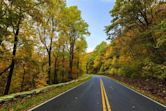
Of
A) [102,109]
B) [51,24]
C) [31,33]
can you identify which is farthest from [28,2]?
[51,24]

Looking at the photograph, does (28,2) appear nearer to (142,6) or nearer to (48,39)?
(142,6)

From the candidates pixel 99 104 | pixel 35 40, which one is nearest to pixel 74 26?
pixel 35 40

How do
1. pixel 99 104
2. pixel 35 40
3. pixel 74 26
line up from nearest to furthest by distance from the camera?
pixel 99 104 < pixel 35 40 < pixel 74 26

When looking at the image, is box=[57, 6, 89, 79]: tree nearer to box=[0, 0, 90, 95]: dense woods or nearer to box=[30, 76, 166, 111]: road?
box=[0, 0, 90, 95]: dense woods

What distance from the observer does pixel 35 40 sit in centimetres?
2070

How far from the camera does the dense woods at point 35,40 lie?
45.2ft

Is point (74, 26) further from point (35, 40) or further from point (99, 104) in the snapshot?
point (99, 104)

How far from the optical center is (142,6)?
1952 centimetres

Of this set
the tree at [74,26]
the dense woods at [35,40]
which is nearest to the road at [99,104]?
the dense woods at [35,40]

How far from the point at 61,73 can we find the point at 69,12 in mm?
17367

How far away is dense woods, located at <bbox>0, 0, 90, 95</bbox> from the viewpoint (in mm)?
13764

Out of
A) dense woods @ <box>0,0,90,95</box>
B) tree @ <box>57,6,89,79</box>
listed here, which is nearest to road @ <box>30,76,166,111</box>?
dense woods @ <box>0,0,90,95</box>

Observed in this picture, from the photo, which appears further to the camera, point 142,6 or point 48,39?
point 48,39

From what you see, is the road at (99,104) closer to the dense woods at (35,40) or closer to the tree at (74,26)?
the dense woods at (35,40)
